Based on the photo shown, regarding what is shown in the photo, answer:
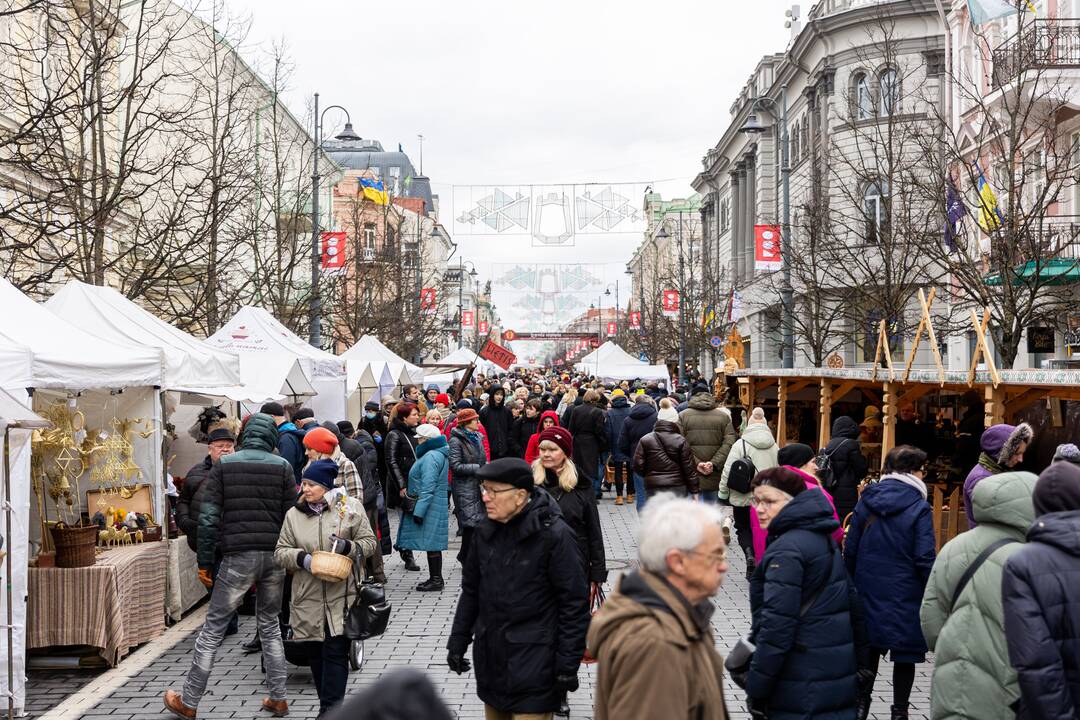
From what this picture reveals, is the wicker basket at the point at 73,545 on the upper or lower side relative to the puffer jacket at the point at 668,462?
lower

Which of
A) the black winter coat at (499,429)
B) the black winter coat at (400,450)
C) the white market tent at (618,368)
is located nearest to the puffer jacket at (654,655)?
the black winter coat at (400,450)

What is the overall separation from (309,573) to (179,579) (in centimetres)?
378

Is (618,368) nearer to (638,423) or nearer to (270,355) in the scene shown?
(270,355)

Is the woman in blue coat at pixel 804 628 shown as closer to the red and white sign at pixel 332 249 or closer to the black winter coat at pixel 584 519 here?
the black winter coat at pixel 584 519

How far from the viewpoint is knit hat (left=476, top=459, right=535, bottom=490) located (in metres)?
5.13

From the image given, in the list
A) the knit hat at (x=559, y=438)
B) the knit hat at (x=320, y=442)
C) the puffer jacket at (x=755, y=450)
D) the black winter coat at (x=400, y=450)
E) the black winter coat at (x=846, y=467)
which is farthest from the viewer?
the black winter coat at (x=400, y=450)

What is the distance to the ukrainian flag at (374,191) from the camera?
4378 cm

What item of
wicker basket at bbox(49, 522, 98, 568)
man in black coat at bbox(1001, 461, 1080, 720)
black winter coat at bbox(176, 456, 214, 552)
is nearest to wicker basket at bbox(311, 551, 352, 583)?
wicker basket at bbox(49, 522, 98, 568)

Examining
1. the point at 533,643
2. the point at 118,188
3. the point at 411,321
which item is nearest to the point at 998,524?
the point at 533,643

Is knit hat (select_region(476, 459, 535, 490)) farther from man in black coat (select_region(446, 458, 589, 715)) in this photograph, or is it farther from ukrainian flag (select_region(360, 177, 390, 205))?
ukrainian flag (select_region(360, 177, 390, 205))

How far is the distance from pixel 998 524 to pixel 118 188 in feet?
37.7

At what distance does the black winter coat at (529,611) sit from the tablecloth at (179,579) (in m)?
5.46

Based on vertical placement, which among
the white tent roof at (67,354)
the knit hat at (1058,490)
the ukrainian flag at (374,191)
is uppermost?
the ukrainian flag at (374,191)

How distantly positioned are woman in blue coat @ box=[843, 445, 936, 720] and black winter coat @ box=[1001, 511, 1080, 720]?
80.0 inches
